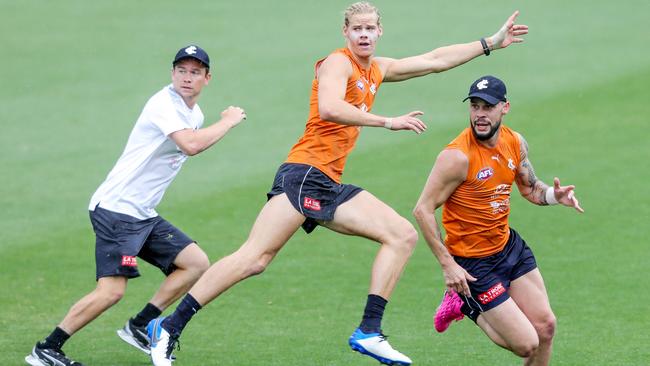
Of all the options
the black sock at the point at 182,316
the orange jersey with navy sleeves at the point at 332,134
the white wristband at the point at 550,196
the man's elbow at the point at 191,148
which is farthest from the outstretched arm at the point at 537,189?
the black sock at the point at 182,316

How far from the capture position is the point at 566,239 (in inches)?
624

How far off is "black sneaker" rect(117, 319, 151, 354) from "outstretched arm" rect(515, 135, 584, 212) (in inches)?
145

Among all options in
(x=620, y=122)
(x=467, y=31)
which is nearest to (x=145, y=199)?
(x=620, y=122)

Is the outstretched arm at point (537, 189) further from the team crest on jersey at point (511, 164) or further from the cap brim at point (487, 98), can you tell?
the cap brim at point (487, 98)

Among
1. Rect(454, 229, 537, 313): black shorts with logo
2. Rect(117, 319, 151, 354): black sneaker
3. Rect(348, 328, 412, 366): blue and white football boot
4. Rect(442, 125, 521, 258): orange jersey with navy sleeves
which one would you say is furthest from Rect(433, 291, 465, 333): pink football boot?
Rect(117, 319, 151, 354): black sneaker

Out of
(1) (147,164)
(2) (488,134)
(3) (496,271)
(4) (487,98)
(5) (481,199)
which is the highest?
(4) (487,98)

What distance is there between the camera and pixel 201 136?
9.90 metres

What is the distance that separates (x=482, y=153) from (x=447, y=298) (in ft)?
4.60

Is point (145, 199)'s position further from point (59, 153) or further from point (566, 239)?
point (59, 153)

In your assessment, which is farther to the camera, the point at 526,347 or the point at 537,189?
the point at 537,189

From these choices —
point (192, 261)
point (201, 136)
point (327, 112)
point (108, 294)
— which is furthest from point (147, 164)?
point (327, 112)

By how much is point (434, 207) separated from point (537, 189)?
113 cm

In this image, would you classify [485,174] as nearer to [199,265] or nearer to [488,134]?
[488,134]

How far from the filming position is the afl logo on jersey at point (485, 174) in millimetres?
9727
